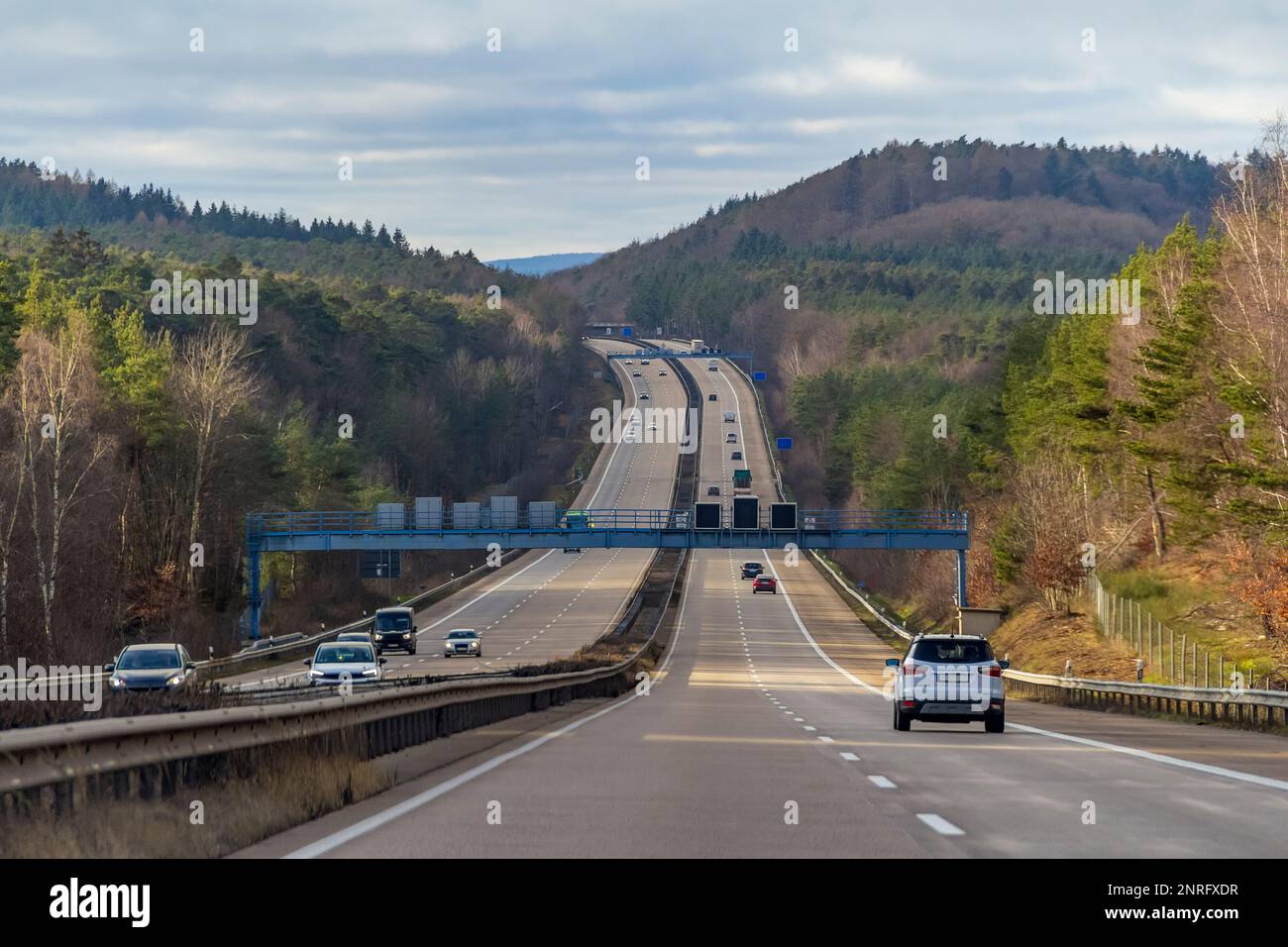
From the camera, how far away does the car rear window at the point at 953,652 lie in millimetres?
27484

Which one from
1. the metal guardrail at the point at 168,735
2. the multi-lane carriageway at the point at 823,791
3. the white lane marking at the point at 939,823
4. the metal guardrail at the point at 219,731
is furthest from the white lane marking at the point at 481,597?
the white lane marking at the point at 939,823

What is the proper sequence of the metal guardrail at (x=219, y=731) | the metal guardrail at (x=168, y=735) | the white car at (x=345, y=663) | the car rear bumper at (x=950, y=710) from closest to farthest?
the metal guardrail at (x=168, y=735)
the metal guardrail at (x=219, y=731)
the car rear bumper at (x=950, y=710)
the white car at (x=345, y=663)

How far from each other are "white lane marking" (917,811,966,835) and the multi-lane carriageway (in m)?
0.02

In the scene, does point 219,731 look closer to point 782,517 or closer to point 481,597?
point 782,517

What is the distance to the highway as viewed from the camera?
232 feet

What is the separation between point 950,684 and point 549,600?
81099mm

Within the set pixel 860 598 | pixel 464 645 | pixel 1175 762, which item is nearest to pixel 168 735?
pixel 1175 762

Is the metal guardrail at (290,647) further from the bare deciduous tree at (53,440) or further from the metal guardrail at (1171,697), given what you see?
the metal guardrail at (1171,697)

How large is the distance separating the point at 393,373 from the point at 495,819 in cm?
15427

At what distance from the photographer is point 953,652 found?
27609mm

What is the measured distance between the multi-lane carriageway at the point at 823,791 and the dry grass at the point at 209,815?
0.27 meters

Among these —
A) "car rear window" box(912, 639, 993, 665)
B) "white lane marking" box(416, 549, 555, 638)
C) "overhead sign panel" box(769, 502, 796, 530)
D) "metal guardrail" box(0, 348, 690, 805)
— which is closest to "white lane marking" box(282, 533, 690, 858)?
"metal guardrail" box(0, 348, 690, 805)
